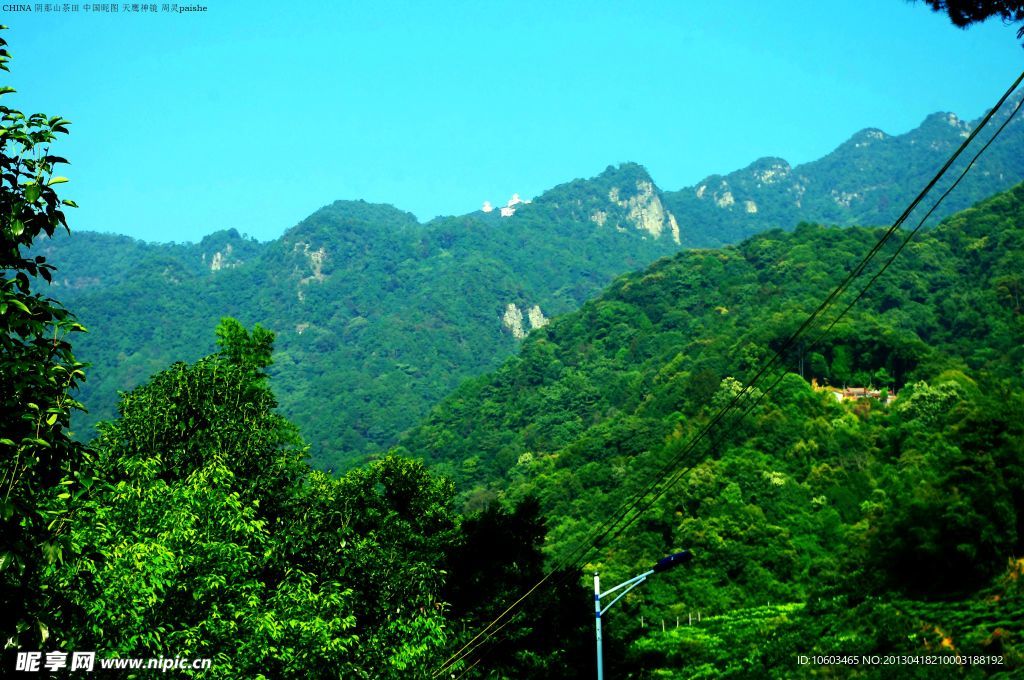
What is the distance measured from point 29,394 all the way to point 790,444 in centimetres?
7942

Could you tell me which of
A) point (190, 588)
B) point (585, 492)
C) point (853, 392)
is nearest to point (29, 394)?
point (190, 588)

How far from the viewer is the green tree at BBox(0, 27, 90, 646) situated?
7.34m

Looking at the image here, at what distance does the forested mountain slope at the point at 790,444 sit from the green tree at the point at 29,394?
1373 inches

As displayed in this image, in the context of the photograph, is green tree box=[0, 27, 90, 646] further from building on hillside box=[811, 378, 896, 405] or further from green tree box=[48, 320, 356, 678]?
building on hillside box=[811, 378, 896, 405]

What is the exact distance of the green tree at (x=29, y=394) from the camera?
734 centimetres

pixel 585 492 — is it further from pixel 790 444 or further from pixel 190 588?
pixel 190 588

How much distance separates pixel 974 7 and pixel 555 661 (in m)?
24.0

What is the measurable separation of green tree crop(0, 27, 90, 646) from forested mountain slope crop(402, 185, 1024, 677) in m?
34.9

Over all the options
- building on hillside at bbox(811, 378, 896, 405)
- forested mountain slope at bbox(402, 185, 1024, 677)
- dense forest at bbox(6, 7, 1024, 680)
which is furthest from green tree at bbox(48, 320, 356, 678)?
building on hillside at bbox(811, 378, 896, 405)

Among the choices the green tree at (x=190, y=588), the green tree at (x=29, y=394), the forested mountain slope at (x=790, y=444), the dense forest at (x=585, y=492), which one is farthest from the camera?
the forested mountain slope at (x=790, y=444)

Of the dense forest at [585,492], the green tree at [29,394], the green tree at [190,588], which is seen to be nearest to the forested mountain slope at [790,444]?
the dense forest at [585,492]

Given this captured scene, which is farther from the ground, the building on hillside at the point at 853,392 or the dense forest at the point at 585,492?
the building on hillside at the point at 853,392

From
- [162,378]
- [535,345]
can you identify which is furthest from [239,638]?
[535,345]

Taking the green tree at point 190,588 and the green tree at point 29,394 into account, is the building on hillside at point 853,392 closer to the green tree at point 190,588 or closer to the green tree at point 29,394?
the green tree at point 190,588
